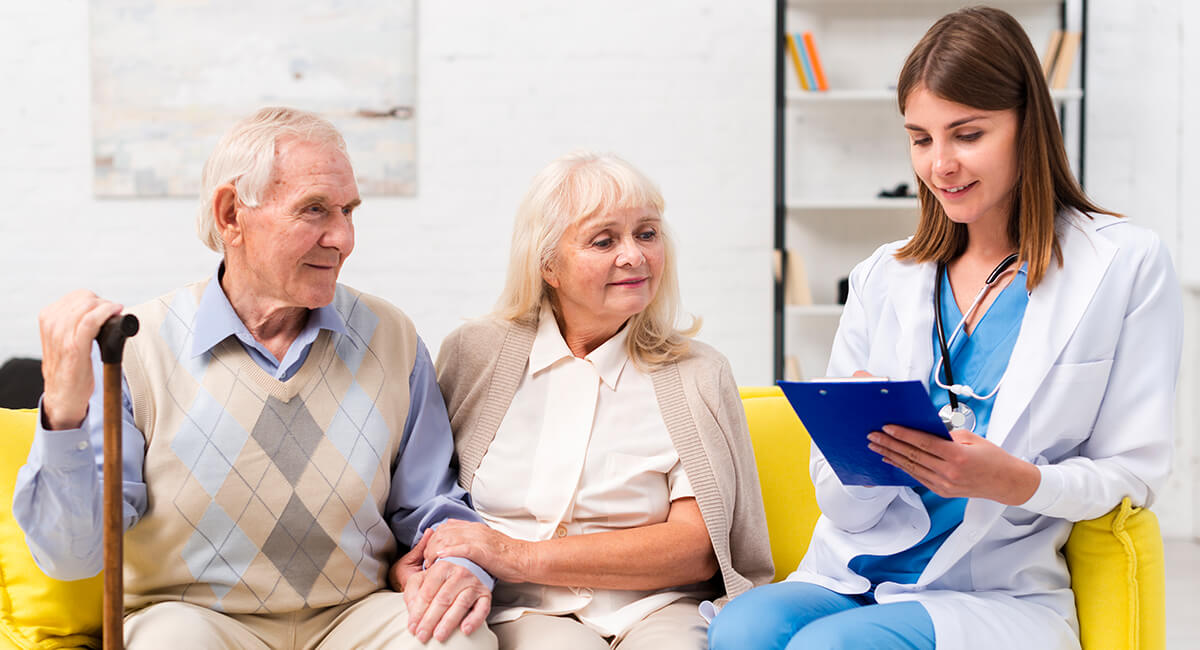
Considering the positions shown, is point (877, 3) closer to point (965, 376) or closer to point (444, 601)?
point (965, 376)

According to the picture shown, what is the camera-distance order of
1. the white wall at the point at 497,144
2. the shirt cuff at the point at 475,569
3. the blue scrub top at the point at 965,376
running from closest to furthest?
the blue scrub top at the point at 965,376 < the shirt cuff at the point at 475,569 < the white wall at the point at 497,144

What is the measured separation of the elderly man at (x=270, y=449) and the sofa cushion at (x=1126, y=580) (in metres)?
0.91

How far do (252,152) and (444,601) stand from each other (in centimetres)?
78

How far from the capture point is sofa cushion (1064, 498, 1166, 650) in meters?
1.43

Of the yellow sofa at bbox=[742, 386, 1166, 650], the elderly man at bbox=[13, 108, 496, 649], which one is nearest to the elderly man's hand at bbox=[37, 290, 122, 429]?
the elderly man at bbox=[13, 108, 496, 649]

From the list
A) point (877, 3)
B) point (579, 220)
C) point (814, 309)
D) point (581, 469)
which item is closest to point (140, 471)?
point (581, 469)

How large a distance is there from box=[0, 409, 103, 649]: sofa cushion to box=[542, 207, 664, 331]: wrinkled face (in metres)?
0.94

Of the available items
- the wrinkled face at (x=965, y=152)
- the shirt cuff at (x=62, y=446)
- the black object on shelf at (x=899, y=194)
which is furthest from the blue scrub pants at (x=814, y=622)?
the black object on shelf at (x=899, y=194)

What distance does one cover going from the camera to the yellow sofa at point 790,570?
1.43 metres

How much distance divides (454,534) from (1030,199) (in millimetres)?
1046

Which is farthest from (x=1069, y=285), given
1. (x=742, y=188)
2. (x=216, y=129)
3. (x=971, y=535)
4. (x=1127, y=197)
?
(x=216, y=129)

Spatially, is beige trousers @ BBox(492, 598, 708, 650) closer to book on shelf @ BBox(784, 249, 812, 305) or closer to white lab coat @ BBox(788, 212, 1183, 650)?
white lab coat @ BBox(788, 212, 1183, 650)

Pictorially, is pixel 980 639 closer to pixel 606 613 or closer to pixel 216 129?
pixel 606 613

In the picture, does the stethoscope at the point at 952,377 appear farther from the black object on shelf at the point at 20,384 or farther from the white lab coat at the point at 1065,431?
the black object on shelf at the point at 20,384
